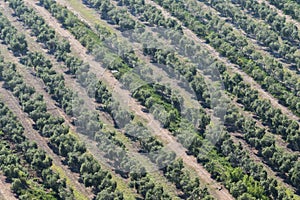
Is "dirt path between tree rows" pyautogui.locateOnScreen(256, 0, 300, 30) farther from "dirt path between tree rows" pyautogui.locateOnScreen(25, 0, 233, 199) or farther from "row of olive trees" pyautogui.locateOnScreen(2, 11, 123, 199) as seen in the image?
"row of olive trees" pyautogui.locateOnScreen(2, 11, 123, 199)

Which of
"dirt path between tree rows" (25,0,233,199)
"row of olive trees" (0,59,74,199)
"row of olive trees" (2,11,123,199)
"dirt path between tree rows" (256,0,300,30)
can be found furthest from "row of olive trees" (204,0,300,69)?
"row of olive trees" (0,59,74,199)

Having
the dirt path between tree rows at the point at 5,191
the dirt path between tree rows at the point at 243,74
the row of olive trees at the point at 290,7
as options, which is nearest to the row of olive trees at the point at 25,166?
the dirt path between tree rows at the point at 5,191

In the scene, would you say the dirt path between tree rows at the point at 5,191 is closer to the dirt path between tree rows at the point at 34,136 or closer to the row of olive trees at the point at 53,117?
the dirt path between tree rows at the point at 34,136

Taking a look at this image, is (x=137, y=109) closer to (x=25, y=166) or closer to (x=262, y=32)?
(x=25, y=166)

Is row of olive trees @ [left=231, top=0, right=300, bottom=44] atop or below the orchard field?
atop

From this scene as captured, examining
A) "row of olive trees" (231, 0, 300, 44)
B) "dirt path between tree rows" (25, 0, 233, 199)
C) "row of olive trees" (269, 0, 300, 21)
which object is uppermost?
"row of olive trees" (269, 0, 300, 21)

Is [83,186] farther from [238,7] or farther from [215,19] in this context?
[238,7]

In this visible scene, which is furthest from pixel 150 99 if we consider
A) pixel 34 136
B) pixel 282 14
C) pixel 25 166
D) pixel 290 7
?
pixel 290 7

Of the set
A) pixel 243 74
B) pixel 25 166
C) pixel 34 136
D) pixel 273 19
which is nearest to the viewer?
pixel 25 166
